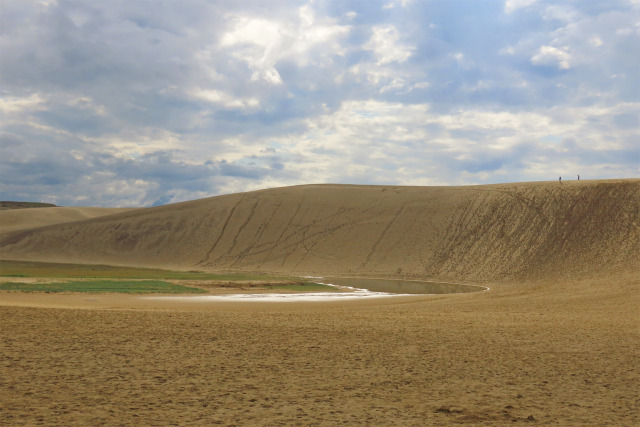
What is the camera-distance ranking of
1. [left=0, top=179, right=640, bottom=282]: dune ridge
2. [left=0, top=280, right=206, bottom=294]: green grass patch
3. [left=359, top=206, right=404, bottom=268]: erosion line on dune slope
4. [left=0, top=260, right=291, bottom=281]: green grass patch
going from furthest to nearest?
[left=359, top=206, right=404, bottom=268]: erosion line on dune slope → [left=0, top=179, right=640, bottom=282]: dune ridge → [left=0, top=260, right=291, bottom=281]: green grass patch → [left=0, top=280, right=206, bottom=294]: green grass patch

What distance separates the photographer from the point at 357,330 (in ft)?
53.9

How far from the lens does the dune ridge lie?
2147 inches

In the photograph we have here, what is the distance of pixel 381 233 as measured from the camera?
239 ft

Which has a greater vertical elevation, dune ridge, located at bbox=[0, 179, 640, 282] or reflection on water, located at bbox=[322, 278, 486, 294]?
dune ridge, located at bbox=[0, 179, 640, 282]

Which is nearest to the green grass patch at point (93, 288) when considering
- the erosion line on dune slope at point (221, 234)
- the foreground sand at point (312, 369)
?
the foreground sand at point (312, 369)

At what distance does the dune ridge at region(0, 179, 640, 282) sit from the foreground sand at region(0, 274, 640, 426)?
32350 mm

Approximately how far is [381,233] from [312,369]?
6189cm

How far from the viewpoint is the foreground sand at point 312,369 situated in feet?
27.6

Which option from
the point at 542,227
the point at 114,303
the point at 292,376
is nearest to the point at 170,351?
the point at 292,376

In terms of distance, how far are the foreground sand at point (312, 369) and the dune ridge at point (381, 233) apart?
3235 centimetres

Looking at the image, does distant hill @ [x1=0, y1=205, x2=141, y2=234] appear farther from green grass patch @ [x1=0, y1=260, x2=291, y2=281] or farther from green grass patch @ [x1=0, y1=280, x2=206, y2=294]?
green grass patch @ [x1=0, y1=280, x2=206, y2=294]

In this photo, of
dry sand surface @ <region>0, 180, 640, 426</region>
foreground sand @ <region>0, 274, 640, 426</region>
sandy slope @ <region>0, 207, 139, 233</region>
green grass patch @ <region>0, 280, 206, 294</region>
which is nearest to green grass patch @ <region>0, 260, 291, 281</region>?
green grass patch @ <region>0, 280, 206, 294</region>

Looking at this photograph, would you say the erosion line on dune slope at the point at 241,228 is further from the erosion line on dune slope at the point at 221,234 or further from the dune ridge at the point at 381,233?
the erosion line on dune slope at the point at 221,234

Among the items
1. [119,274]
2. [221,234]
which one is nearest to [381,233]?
[221,234]
